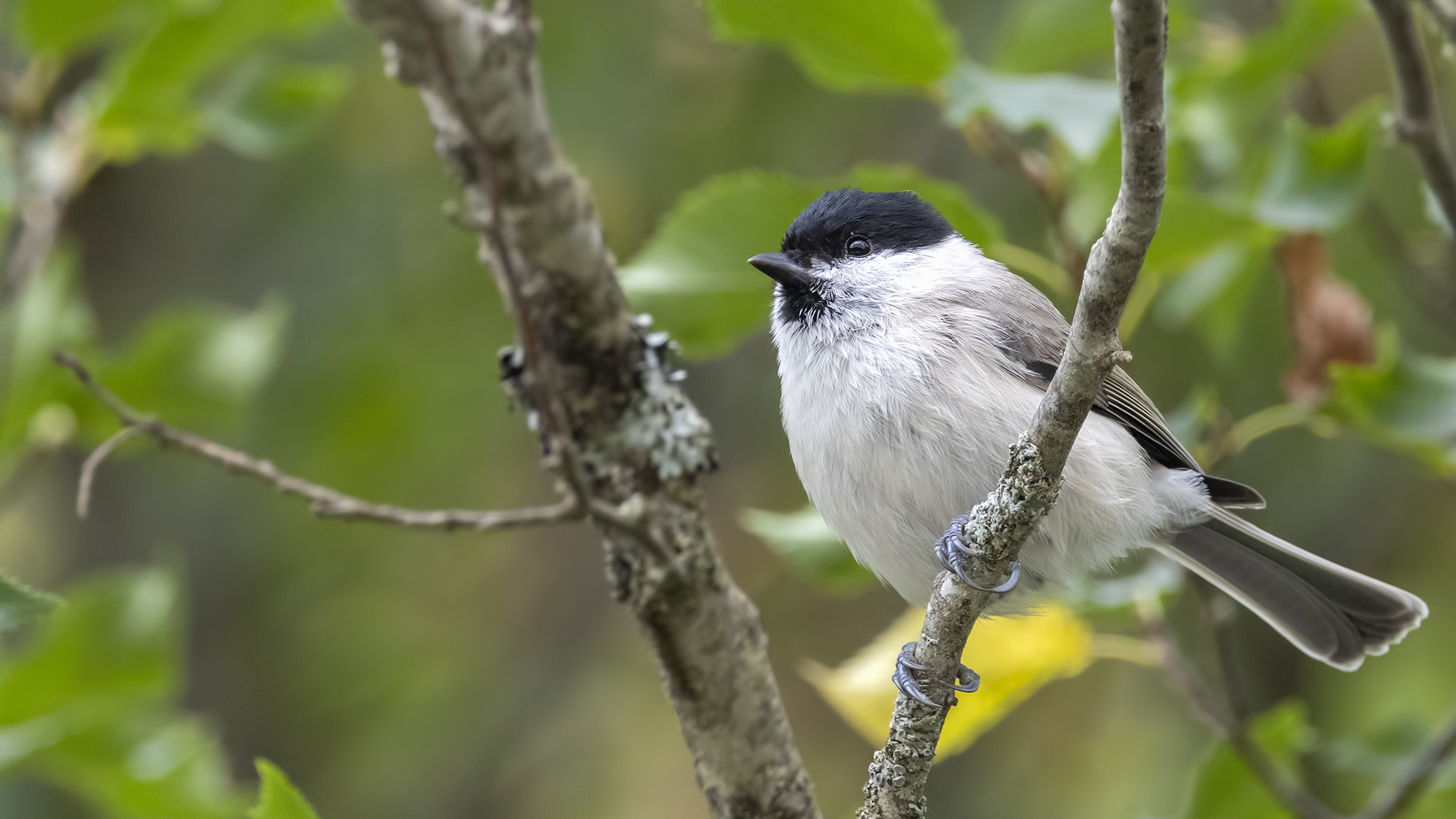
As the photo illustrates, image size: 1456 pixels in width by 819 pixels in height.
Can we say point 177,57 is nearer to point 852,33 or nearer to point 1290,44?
point 852,33

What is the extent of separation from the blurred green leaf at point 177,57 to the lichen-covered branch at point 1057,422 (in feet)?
6.64

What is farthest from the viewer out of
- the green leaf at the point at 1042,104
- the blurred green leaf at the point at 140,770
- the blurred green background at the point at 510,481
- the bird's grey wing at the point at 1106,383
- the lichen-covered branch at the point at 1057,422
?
the blurred green background at the point at 510,481

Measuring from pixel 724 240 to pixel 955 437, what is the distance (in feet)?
2.17

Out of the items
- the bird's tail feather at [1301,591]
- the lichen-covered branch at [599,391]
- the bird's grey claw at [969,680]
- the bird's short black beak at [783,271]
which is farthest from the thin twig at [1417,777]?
the bird's short black beak at [783,271]

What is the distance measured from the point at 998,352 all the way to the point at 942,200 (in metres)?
0.34

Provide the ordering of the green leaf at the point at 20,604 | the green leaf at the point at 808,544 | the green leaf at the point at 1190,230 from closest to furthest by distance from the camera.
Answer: the green leaf at the point at 20,604, the green leaf at the point at 1190,230, the green leaf at the point at 808,544

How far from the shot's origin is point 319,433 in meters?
4.51

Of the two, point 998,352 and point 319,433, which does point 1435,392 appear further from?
point 319,433

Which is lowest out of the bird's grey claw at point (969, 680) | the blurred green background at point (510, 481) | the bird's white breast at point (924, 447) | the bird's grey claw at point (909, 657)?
the blurred green background at point (510, 481)

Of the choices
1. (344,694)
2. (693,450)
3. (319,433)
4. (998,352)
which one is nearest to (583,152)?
(319,433)

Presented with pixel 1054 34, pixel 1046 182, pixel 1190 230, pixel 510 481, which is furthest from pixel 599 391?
pixel 510 481

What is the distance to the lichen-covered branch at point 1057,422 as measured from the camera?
138cm

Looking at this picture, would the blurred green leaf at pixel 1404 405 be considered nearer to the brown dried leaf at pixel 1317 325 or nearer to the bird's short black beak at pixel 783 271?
the brown dried leaf at pixel 1317 325

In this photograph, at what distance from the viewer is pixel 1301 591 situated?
291 centimetres
